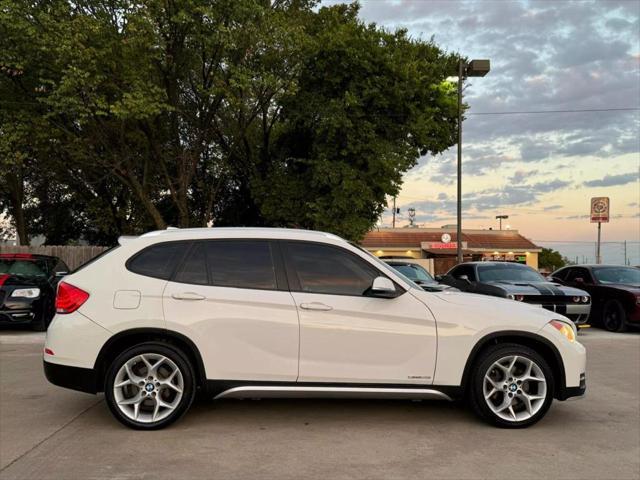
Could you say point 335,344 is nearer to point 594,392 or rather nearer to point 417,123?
point 594,392

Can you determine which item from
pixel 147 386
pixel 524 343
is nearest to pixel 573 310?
pixel 524 343

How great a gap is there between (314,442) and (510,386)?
1799mm

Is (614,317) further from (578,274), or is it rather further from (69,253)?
(69,253)

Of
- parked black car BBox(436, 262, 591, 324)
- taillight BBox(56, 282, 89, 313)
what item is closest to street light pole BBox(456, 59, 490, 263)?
parked black car BBox(436, 262, 591, 324)

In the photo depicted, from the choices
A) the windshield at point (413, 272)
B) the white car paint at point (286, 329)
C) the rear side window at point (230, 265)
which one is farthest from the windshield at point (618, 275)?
the rear side window at point (230, 265)

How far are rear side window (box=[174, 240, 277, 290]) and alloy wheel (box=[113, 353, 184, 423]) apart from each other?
73 centimetres

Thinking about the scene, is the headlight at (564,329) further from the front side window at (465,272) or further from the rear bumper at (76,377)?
the front side window at (465,272)

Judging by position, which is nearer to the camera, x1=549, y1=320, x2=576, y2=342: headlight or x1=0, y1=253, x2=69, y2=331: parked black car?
x1=549, y1=320, x2=576, y2=342: headlight

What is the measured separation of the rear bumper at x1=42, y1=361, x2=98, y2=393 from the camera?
478 centimetres

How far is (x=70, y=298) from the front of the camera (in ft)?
15.9

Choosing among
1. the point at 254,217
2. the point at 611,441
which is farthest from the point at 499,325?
the point at 254,217

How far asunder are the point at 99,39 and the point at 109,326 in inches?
596

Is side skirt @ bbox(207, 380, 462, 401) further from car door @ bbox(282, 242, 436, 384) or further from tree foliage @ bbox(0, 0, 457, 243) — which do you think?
tree foliage @ bbox(0, 0, 457, 243)

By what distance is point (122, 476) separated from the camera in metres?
3.80
